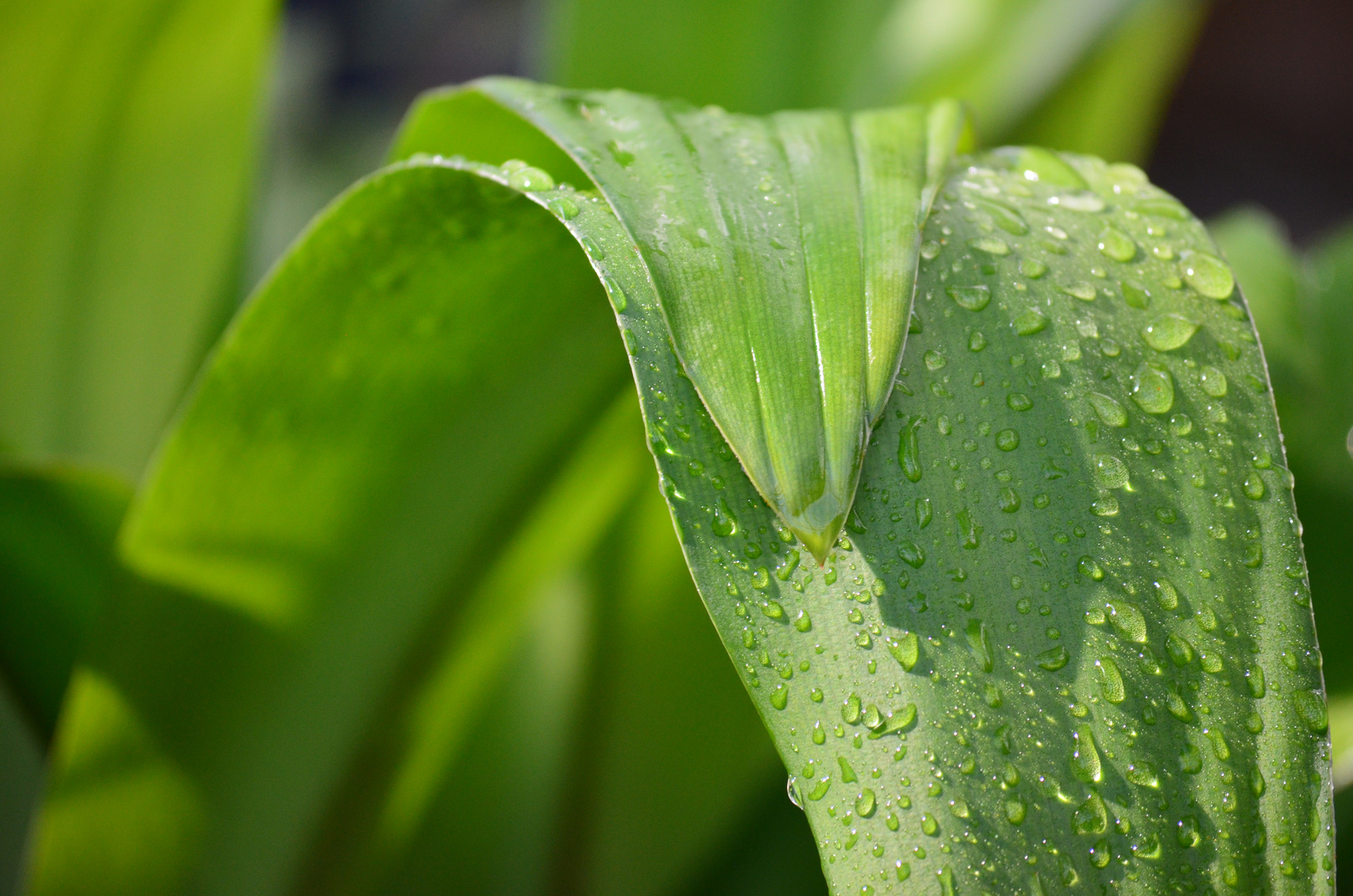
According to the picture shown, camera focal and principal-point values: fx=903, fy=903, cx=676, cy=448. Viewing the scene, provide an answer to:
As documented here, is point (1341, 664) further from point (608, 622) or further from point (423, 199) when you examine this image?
point (423, 199)

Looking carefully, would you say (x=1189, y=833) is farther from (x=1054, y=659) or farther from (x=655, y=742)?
(x=655, y=742)

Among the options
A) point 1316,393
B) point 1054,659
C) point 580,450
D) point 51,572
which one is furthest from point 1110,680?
point 51,572

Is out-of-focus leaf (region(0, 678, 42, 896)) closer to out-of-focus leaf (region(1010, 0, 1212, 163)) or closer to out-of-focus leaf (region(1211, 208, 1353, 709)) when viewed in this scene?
out-of-focus leaf (region(1211, 208, 1353, 709))

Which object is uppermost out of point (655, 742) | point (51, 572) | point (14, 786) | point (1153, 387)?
point (1153, 387)

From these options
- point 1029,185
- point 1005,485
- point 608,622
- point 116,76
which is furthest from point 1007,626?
point 116,76

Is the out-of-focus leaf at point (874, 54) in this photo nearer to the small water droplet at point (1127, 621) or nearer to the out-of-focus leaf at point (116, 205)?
the out-of-focus leaf at point (116, 205)
